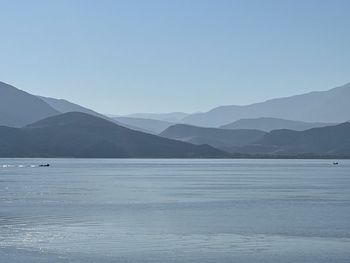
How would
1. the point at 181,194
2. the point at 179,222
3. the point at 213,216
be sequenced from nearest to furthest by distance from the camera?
the point at 179,222, the point at 213,216, the point at 181,194

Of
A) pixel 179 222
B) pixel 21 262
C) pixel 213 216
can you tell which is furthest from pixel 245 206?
pixel 21 262

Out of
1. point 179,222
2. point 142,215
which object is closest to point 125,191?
point 142,215

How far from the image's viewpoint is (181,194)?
366ft

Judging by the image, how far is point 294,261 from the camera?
155 ft

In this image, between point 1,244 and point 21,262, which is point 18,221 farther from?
point 21,262

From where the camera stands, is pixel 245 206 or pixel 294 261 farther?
pixel 245 206

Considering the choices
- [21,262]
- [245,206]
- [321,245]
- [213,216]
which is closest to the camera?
[21,262]

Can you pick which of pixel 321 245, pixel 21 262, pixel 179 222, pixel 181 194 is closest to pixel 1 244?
pixel 21 262

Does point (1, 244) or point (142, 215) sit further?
point (142, 215)

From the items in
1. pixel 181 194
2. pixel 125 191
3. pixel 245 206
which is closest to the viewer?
pixel 245 206

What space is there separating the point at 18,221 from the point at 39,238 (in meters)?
14.0

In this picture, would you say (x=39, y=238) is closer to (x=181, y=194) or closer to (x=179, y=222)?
(x=179, y=222)

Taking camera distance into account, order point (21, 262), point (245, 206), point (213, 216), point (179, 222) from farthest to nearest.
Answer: point (245, 206) → point (213, 216) → point (179, 222) → point (21, 262)

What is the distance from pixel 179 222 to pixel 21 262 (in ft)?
82.3
